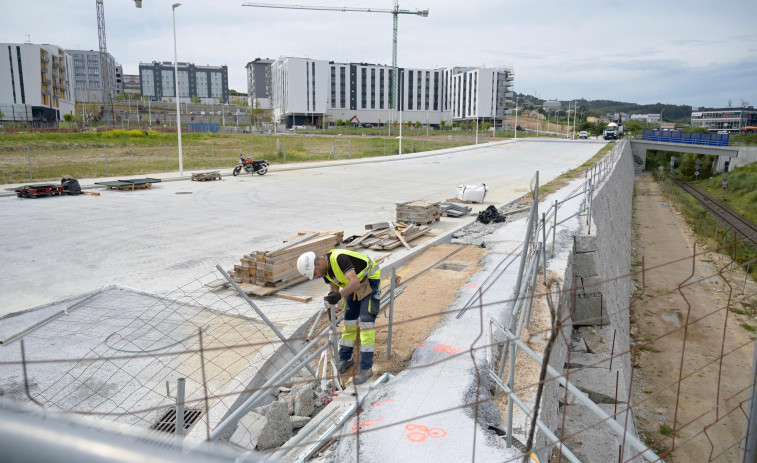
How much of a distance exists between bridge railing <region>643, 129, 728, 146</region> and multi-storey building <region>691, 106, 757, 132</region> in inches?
3454

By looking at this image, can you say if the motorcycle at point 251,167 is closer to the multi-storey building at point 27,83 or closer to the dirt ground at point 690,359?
the dirt ground at point 690,359

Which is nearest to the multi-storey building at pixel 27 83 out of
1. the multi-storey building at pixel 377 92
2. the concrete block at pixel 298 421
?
the multi-storey building at pixel 377 92

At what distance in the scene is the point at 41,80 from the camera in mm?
82688

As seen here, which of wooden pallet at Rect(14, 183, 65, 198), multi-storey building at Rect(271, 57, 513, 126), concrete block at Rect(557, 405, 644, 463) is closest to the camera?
concrete block at Rect(557, 405, 644, 463)

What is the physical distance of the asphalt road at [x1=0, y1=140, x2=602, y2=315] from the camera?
11.4 metres

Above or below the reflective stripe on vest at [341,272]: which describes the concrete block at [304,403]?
below

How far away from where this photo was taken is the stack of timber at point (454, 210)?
1856 cm

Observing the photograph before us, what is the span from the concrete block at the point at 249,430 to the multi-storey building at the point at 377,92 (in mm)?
124169

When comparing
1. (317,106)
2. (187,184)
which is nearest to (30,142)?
(187,184)

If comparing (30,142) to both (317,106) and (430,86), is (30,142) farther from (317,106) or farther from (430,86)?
(430,86)

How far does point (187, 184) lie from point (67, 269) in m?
16.1

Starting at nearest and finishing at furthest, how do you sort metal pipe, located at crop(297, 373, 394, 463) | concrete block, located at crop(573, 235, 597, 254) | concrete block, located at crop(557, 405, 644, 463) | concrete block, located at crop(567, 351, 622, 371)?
→ metal pipe, located at crop(297, 373, 394, 463), concrete block, located at crop(557, 405, 644, 463), concrete block, located at crop(567, 351, 622, 371), concrete block, located at crop(573, 235, 597, 254)

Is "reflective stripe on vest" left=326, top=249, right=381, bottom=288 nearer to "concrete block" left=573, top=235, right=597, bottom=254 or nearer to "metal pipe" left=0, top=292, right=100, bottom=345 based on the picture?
"metal pipe" left=0, top=292, right=100, bottom=345

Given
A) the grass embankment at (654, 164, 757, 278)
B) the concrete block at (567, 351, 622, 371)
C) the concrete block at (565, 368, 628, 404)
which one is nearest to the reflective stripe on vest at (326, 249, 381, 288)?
the concrete block at (565, 368, 628, 404)
